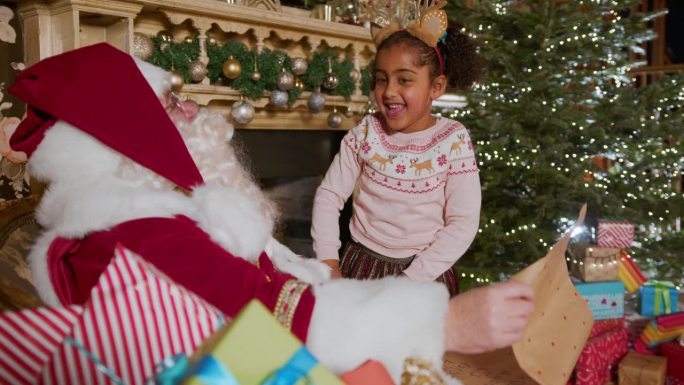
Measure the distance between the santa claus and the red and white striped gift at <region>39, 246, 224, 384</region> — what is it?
15cm

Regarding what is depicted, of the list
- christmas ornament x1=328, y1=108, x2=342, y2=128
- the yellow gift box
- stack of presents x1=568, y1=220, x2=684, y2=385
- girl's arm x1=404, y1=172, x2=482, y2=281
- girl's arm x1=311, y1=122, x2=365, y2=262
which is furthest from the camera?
christmas ornament x1=328, y1=108, x2=342, y2=128

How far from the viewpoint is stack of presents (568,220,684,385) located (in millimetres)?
2375

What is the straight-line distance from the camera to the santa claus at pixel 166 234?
3.19ft

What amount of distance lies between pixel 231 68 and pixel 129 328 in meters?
2.04

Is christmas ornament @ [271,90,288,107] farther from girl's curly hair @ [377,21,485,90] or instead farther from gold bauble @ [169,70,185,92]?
girl's curly hair @ [377,21,485,90]

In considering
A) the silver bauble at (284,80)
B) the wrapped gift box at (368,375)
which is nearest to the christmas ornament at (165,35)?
the silver bauble at (284,80)

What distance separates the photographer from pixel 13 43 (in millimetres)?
2271

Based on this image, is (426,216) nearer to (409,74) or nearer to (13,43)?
(409,74)

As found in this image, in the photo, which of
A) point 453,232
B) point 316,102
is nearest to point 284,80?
point 316,102

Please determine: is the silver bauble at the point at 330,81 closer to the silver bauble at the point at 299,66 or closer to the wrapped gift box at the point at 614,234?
the silver bauble at the point at 299,66

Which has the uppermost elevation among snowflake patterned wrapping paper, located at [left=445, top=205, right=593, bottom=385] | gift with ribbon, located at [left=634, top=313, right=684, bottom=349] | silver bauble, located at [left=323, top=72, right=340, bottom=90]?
silver bauble, located at [left=323, top=72, right=340, bottom=90]

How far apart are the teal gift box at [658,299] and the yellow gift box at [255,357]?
9.15 feet

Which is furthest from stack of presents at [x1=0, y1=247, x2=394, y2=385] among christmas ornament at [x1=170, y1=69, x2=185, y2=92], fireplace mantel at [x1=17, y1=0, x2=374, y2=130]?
fireplace mantel at [x1=17, y1=0, x2=374, y2=130]

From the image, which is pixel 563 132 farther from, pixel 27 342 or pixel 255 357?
pixel 27 342
